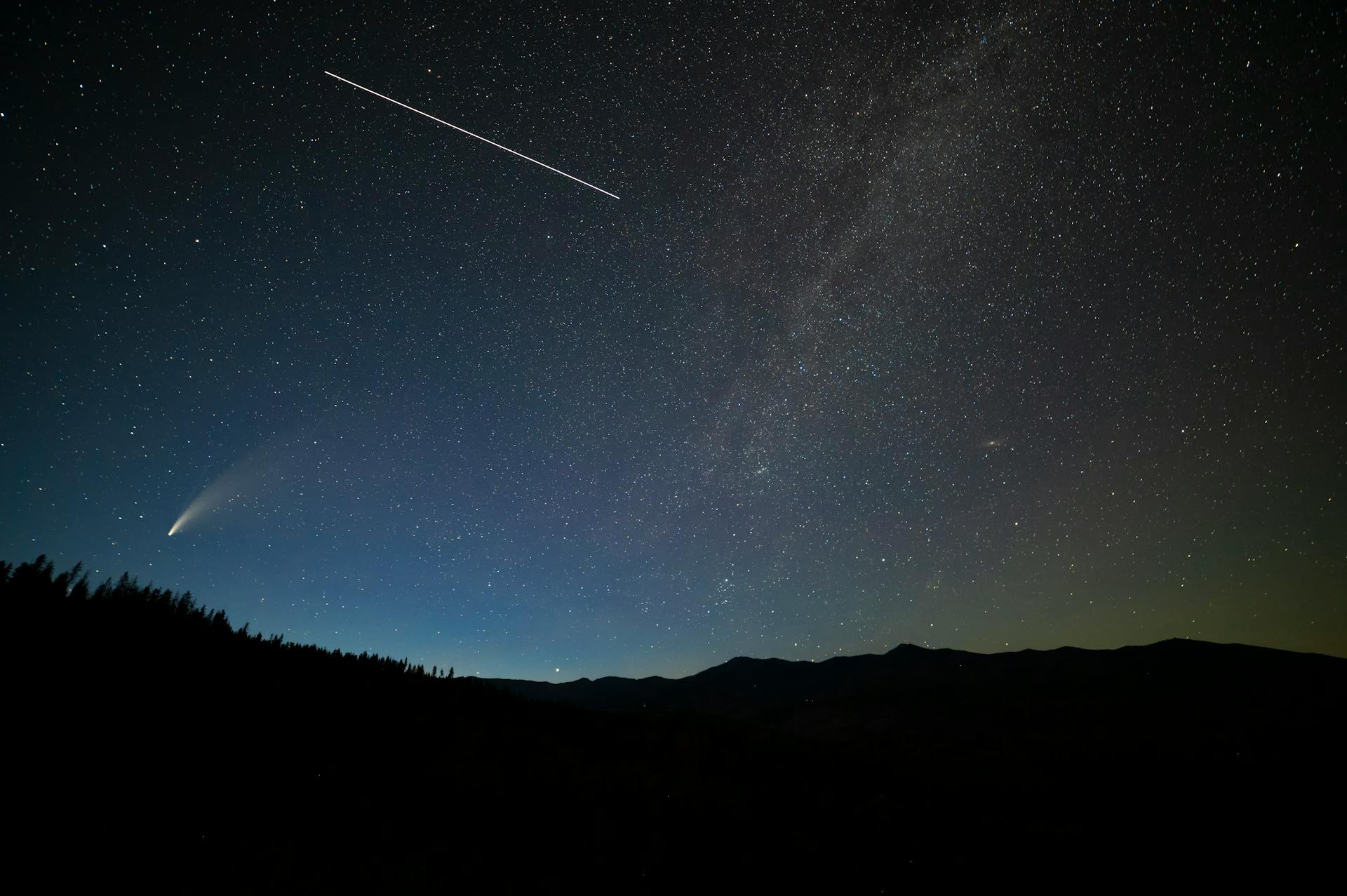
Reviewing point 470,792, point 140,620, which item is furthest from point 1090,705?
point 140,620

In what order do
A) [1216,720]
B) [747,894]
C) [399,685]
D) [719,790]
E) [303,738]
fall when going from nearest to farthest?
[747,894], [303,738], [719,790], [399,685], [1216,720]

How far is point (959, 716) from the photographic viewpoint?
36.1 metres

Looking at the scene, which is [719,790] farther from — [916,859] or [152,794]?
[152,794]

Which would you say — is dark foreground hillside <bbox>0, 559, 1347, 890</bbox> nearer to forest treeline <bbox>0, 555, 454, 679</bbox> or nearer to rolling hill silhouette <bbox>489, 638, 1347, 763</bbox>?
forest treeline <bbox>0, 555, 454, 679</bbox>

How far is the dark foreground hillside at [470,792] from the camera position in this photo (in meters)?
5.62

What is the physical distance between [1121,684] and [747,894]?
153 feet

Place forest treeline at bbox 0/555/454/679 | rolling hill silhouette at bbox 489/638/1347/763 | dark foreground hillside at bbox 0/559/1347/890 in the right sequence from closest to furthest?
dark foreground hillside at bbox 0/559/1347/890 → forest treeline at bbox 0/555/454/679 → rolling hill silhouette at bbox 489/638/1347/763

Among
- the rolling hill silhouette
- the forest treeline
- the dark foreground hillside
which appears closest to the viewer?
the dark foreground hillside

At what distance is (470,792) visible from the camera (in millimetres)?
8023

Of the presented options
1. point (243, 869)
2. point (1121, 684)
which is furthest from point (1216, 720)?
point (243, 869)

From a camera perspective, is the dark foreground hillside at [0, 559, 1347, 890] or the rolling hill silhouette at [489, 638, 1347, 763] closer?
the dark foreground hillside at [0, 559, 1347, 890]

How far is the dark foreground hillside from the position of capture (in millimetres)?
5621

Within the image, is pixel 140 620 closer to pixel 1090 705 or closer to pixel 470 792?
pixel 470 792

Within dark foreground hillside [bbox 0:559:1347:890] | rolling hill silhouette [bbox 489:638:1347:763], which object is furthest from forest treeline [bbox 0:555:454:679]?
rolling hill silhouette [bbox 489:638:1347:763]
